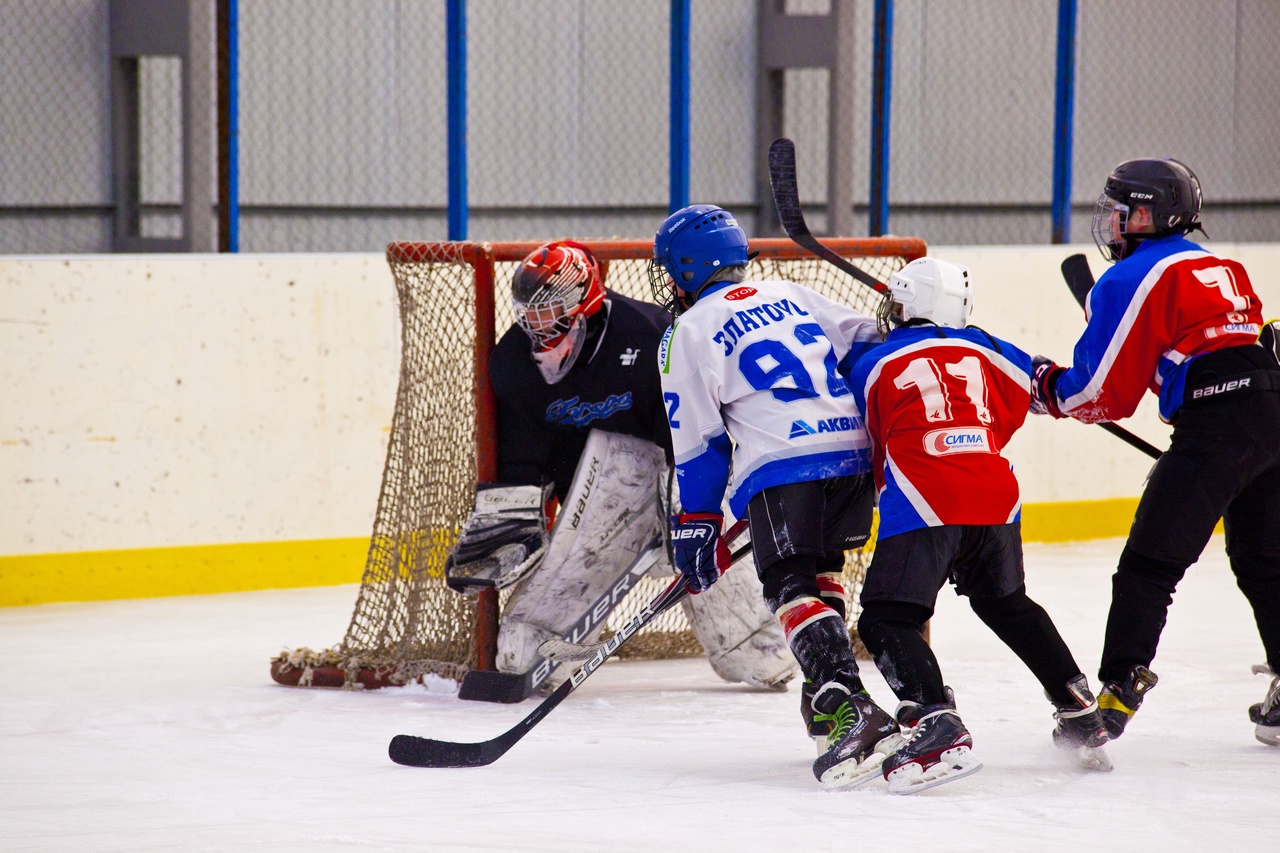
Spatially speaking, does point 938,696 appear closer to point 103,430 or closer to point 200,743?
point 200,743

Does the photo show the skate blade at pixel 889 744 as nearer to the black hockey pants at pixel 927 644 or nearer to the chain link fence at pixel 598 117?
the black hockey pants at pixel 927 644

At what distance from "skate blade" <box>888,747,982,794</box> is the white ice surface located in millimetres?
29

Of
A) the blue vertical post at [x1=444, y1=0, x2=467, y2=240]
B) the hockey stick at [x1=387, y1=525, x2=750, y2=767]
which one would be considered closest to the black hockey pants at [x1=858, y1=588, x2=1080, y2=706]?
the hockey stick at [x1=387, y1=525, x2=750, y2=767]

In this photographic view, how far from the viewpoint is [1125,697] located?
3.06 metres

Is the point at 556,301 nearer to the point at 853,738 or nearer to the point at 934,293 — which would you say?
the point at 934,293

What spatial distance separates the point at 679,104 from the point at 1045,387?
10.8 feet

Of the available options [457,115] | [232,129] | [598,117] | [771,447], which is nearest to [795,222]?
[771,447]

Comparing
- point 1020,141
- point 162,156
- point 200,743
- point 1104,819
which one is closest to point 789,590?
point 1104,819

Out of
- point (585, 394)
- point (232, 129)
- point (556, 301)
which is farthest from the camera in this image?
point (232, 129)

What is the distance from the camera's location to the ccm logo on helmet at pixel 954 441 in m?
2.87

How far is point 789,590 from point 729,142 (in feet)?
18.3

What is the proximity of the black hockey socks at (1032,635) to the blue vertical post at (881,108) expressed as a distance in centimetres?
344

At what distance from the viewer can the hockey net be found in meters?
3.90

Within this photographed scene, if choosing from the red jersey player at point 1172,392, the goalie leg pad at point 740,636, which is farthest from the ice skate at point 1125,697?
the goalie leg pad at point 740,636
